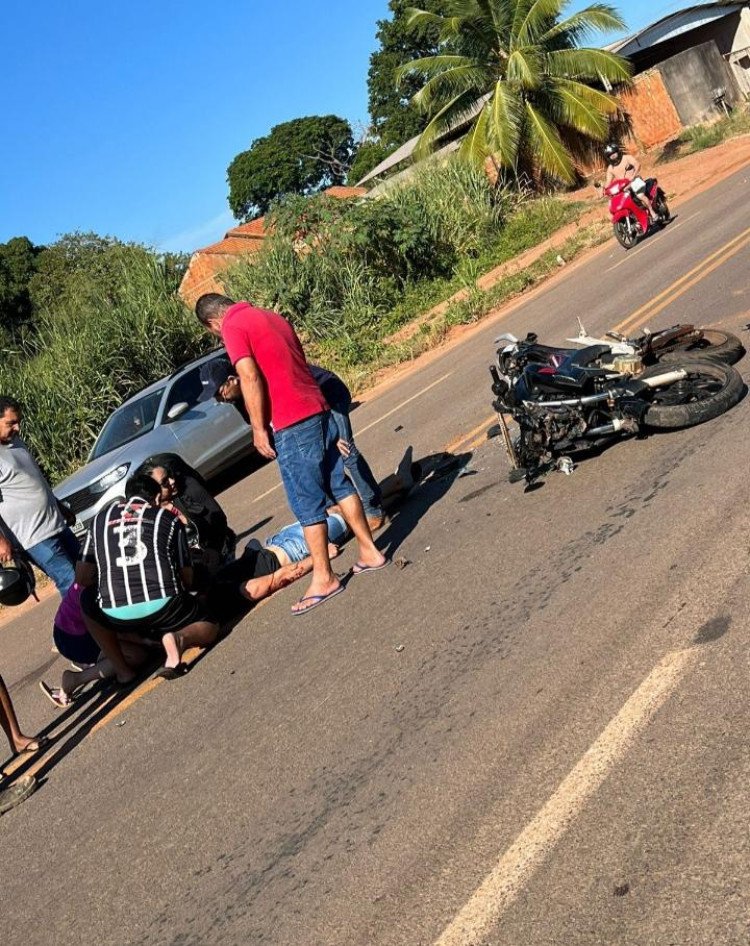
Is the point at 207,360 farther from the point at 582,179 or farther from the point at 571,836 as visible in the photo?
the point at 582,179

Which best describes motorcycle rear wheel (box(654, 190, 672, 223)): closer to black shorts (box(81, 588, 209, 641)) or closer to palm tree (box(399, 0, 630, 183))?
palm tree (box(399, 0, 630, 183))

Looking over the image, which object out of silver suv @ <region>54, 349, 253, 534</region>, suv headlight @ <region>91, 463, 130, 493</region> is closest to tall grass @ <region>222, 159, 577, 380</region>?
silver suv @ <region>54, 349, 253, 534</region>

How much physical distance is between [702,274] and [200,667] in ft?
29.3

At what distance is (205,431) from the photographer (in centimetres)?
1388

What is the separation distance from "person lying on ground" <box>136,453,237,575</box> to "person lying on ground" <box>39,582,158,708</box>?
73 cm

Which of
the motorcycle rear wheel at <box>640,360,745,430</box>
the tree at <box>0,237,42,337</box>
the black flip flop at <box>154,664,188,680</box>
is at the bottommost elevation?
the motorcycle rear wheel at <box>640,360,745,430</box>

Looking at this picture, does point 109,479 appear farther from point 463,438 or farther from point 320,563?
point 320,563

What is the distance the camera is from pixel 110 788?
18.1 ft

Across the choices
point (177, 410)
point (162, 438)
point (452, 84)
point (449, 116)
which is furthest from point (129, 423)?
point (449, 116)

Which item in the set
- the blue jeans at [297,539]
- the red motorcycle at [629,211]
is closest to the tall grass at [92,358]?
the red motorcycle at [629,211]

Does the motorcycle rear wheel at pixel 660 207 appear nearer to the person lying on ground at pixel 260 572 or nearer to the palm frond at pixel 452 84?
the palm frond at pixel 452 84

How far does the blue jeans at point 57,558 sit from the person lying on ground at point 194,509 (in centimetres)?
88

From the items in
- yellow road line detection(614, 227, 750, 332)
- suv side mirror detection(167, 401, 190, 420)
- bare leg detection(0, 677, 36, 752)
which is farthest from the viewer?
suv side mirror detection(167, 401, 190, 420)

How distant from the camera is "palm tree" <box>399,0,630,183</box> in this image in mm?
32062
